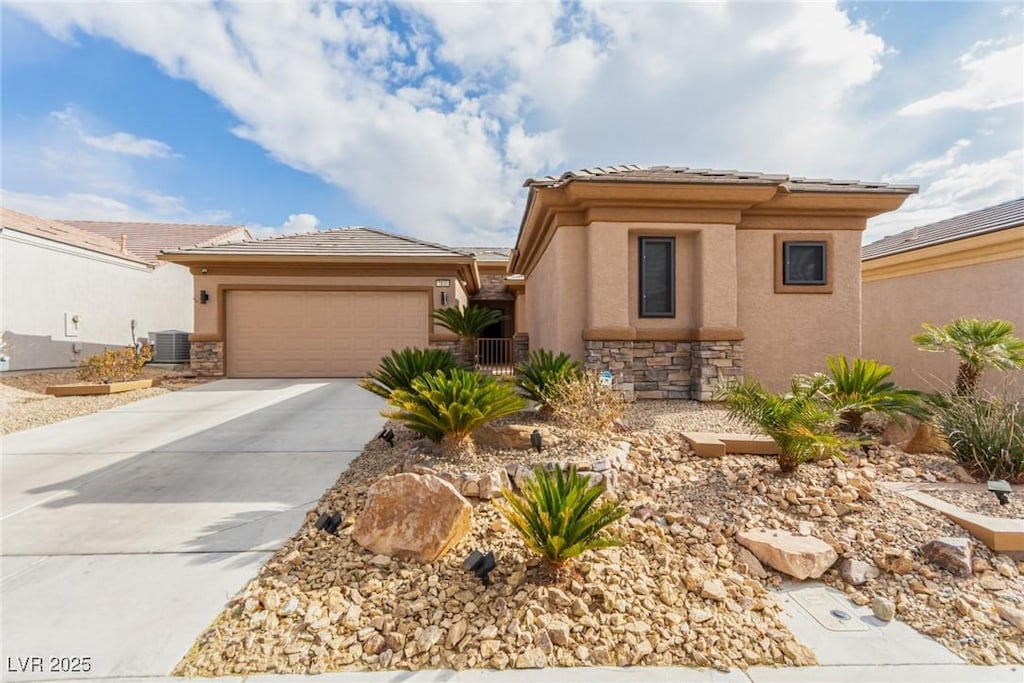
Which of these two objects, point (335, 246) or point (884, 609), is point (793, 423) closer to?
point (884, 609)

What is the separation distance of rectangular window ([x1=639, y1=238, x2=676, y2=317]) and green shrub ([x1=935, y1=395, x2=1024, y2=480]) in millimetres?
3792

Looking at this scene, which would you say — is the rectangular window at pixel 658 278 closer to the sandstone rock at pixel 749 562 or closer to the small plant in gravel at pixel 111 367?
the sandstone rock at pixel 749 562

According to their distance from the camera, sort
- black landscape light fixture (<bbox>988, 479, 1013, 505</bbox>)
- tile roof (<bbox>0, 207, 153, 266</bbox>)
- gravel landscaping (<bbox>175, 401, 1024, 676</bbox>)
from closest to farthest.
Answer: gravel landscaping (<bbox>175, 401, 1024, 676</bbox>) < black landscape light fixture (<bbox>988, 479, 1013, 505</bbox>) < tile roof (<bbox>0, 207, 153, 266</bbox>)

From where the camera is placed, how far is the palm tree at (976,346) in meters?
5.35

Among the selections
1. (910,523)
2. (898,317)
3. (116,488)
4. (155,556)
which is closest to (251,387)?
(116,488)

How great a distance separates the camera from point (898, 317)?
1032cm

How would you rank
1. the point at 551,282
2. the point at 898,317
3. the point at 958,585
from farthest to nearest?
the point at 898,317 → the point at 551,282 → the point at 958,585

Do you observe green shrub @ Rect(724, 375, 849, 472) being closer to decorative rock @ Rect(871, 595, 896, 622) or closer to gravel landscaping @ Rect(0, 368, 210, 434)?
decorative rock @ Rect(871, 595, 896, 622)

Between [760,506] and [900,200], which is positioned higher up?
[900,200]

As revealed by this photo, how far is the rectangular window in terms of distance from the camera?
751 centimetres

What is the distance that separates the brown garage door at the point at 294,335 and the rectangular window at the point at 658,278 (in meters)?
7.88

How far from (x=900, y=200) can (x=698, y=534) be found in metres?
7.96

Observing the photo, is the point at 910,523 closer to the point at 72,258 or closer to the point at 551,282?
the point at 551,282

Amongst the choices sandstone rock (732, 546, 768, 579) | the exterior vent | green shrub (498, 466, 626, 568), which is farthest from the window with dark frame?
the exterior vent
